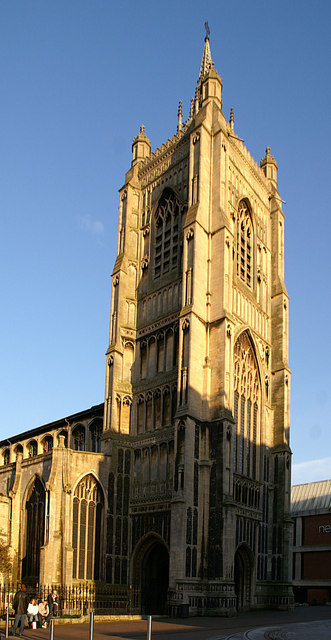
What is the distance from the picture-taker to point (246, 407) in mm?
42906

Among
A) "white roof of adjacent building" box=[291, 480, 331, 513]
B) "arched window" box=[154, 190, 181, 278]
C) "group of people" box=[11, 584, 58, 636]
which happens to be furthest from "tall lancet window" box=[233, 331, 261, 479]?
"white roof of adjacent building" box=[291, 480, 331, 513]

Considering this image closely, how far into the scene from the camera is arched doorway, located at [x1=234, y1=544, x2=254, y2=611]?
131 ft

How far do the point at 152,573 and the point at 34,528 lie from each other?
785 cm

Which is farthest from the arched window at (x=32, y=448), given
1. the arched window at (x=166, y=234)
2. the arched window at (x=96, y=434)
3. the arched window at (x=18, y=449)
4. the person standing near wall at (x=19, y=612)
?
the person standing near wall at (x=19, y=612)

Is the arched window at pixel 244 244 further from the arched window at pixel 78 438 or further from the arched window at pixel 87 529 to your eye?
the arched window at pixel 87 529

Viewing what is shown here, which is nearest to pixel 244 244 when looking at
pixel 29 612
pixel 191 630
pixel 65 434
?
pixel 65 434

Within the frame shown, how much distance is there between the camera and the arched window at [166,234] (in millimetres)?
45094

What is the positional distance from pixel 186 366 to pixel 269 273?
14.9m

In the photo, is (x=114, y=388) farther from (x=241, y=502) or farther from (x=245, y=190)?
(x=245, y=190)

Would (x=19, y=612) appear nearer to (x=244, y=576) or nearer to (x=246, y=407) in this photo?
(x=244, y=576)

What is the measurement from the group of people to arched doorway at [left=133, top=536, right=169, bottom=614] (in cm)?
1078

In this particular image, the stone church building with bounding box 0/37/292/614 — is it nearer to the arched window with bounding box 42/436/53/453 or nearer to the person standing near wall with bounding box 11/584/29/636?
the arched window with bounding box 42/436/53/453

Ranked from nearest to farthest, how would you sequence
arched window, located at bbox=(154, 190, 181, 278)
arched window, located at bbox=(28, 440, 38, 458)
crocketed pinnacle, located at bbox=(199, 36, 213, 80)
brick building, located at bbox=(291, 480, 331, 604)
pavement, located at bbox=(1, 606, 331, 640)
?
1. pavement, located at bbox=(1, 606, 331, 640)
2. arched window, located at bbox=(154, 190, 181, 278)
3. arched window, located at bbox=(28, 440, 38, 458)
4. crocketed pinnacle, located at bbox=(199, 36, 213, 80)
5. brick building, located at bbox=(291, 480, 331, 604)

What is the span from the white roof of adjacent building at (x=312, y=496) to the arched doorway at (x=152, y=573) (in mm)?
30254
